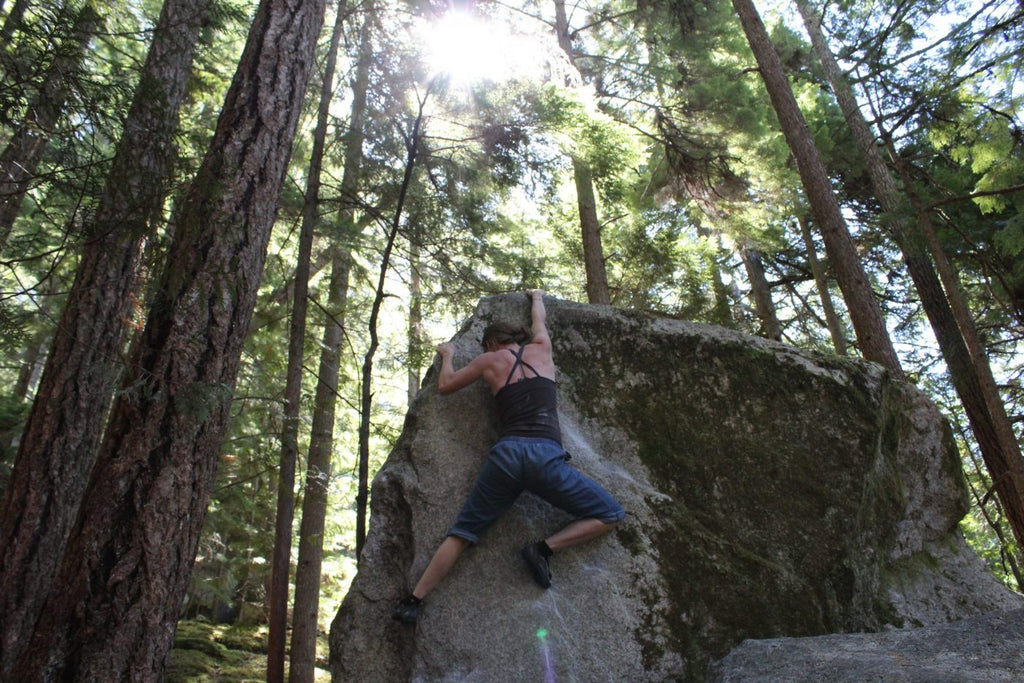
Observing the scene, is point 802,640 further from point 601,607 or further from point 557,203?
point 557,203

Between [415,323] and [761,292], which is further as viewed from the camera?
[761,292]

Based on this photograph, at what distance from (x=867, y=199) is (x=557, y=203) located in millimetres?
7103

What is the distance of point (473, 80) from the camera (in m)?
7.21

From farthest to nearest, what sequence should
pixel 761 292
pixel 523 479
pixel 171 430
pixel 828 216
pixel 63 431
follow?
pixel 761 292, pixel 828 216, pixel 63 431, pixel 523 479, pixel 171 430

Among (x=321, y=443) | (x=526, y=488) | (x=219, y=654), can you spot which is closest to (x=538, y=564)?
(x=526, y=488)

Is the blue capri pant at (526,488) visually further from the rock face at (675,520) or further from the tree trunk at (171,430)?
the tree trunk at (171,430)

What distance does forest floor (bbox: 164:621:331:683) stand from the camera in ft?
26.6

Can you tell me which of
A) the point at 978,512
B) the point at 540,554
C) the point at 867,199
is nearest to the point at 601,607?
the point at 540,554

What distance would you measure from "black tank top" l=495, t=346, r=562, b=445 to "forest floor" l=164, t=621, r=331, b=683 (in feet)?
18.5

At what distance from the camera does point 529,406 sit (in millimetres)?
4094

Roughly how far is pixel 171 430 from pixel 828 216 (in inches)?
265

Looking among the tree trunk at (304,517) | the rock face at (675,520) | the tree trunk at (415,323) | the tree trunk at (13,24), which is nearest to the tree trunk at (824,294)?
the rock face at (675,520)

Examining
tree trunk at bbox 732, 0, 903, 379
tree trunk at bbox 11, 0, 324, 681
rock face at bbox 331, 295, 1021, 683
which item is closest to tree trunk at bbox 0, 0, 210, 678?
tree trunk at bbox 11, 0, 324, 681

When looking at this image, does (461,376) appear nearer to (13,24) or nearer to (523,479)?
(523,479)
